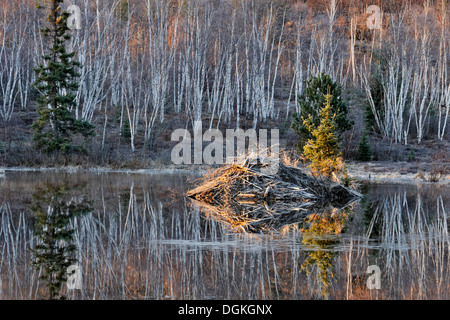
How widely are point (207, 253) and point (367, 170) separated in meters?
23.9

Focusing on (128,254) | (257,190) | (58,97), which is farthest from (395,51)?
(128,254)

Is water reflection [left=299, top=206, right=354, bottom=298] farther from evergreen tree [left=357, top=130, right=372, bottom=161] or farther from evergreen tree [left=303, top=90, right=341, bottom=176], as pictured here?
evergreen tree [left=357, top=130, right=372, bottom=161]

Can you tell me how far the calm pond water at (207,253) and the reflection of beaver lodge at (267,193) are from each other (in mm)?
1092

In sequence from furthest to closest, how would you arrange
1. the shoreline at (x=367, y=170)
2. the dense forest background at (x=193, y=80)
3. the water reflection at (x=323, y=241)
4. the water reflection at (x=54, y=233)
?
the dense forest background at (x=193, y=80) → the shoreline at (x=367, y=170) → the water reflection at (x=323, y=241) → the water reflection at (x=54, y=233)

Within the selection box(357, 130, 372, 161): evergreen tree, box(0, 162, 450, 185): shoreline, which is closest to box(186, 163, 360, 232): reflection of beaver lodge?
box(0, 162, 450, 185): shoreline

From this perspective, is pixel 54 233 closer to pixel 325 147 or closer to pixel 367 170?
pixel 325 147

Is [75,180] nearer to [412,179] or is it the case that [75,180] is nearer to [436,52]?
[412,179]

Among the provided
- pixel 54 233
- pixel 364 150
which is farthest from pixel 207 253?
pixel 364 150

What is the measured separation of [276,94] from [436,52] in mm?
15929

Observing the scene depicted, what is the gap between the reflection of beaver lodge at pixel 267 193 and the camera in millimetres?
16094

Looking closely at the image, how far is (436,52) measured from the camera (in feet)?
162

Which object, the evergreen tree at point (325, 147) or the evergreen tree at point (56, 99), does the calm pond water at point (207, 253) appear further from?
the evergreen tree at point (56, 99)

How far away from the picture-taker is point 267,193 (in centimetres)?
1741

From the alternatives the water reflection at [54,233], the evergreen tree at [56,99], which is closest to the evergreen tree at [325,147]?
the water reflection at [54,233]
